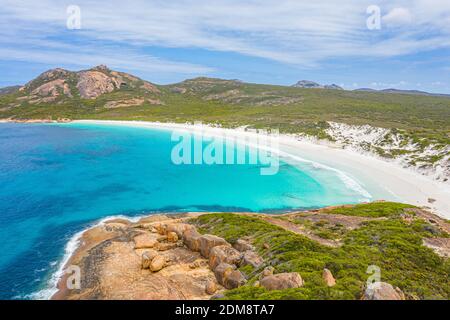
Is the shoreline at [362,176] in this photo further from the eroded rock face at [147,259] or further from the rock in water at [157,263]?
the rock in water at [157,263]

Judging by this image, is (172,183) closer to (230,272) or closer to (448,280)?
(230,272)

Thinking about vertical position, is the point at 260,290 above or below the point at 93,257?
above

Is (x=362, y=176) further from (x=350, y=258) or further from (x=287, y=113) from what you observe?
(x=287, y=113)

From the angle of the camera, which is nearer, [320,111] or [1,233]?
[1,233]

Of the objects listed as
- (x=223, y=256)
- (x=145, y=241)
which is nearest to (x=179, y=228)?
(x=145, y=241)

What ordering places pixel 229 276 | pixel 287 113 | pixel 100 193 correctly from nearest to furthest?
pixel 229 276 < pixel 100 193 < pixel 287 113

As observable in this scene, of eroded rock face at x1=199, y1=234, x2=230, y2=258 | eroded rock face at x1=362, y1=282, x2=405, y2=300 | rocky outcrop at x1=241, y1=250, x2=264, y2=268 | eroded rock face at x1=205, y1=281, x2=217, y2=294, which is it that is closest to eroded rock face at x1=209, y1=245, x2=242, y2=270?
rocky outcrop at x1=241, y1=250, x2=264, y2=268

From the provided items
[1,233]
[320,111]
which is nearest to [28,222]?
[1,233]
